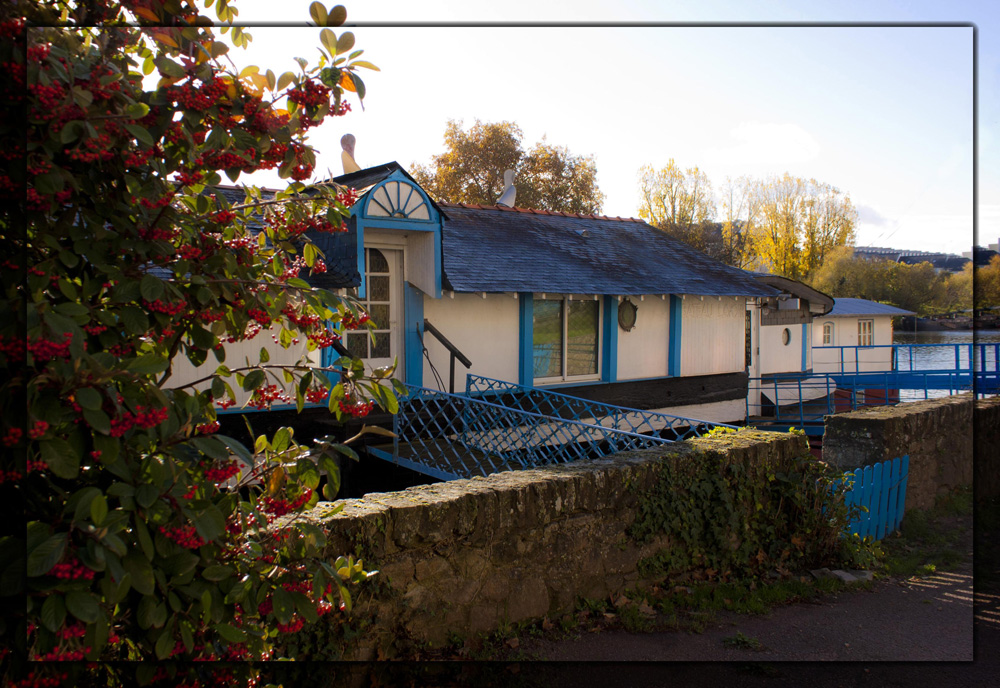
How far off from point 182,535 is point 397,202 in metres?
7.75

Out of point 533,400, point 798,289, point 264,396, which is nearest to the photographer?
point 264,396

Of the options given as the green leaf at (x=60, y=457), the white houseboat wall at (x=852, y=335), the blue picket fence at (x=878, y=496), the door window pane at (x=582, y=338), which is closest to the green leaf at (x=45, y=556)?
the green leaf at (x=60, y=457)

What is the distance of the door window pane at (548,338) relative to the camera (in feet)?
39.8

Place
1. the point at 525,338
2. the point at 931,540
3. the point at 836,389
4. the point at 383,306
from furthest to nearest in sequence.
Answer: the point at 836,389, the point at 525,338, the point at 383,306, the point at 931,540

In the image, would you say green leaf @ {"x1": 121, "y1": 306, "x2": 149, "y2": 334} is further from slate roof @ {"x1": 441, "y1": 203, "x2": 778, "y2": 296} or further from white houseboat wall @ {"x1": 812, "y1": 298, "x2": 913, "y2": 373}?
white houseboat wall @ {"x1": 812, "y1": 298, "x2": 913, "y2": 373}

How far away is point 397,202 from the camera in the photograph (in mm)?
9320

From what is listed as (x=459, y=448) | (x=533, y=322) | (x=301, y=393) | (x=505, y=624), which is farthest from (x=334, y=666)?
(x=533, y=322)

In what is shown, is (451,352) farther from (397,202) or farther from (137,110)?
(137,110)

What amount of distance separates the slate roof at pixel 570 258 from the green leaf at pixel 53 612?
833 cm

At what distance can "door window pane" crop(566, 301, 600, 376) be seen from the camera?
12.6 m

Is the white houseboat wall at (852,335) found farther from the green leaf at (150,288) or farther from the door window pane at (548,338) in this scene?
the green leaf at (150,288)

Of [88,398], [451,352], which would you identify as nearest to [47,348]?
[88,398]

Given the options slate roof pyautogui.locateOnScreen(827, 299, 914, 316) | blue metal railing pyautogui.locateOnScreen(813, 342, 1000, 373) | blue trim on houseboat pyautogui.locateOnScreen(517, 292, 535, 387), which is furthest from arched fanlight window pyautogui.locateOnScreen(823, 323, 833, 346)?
blue trim on houseboat pyautogui.locateOnScreen(517, 292, 535, 387)

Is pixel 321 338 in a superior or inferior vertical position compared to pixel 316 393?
superior
